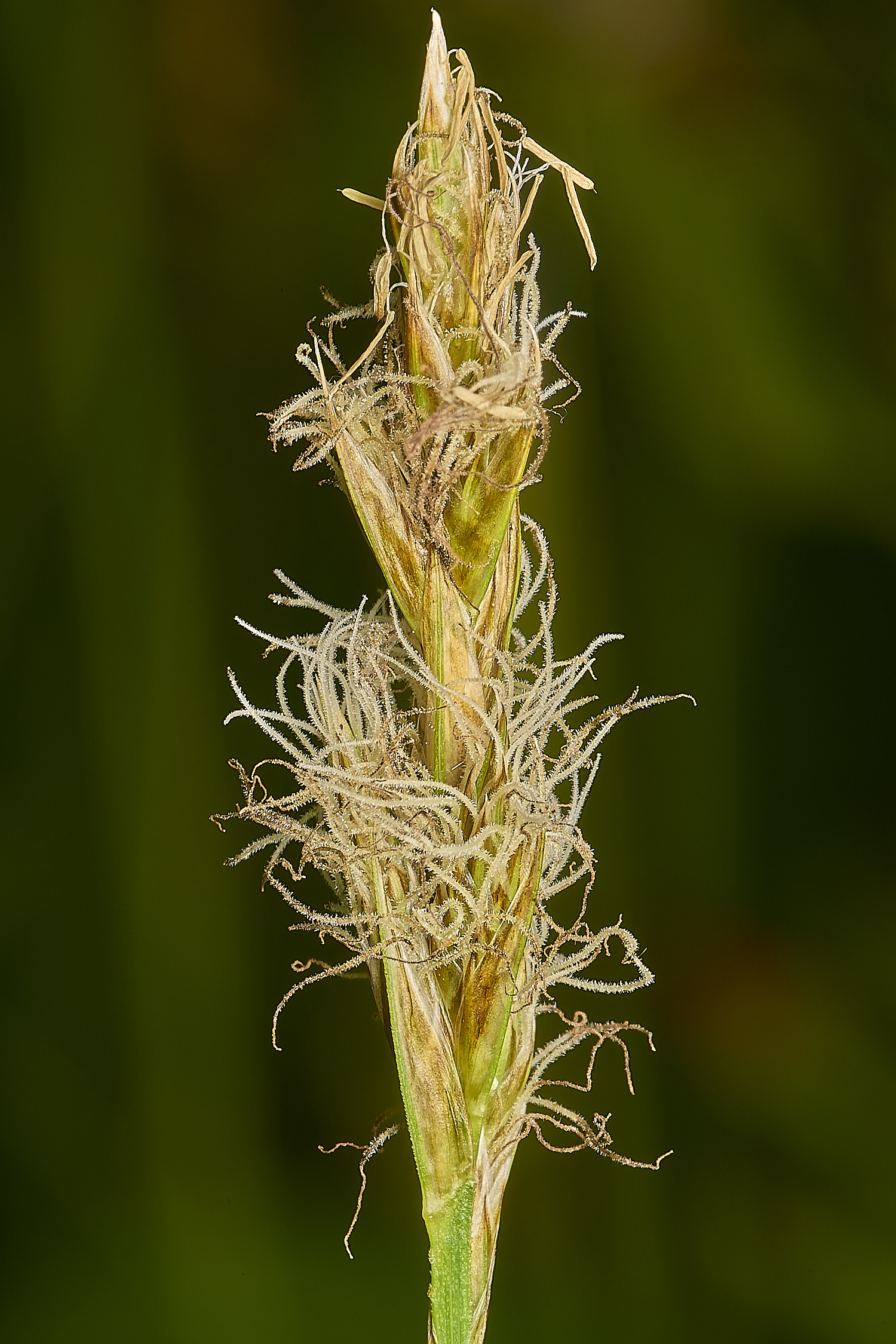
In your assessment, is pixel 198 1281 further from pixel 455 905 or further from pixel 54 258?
pixel 54 258

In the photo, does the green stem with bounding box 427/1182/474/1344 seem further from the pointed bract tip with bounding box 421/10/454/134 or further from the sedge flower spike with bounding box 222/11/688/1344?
the pointed bract tip with bounding box 421/10/454/134

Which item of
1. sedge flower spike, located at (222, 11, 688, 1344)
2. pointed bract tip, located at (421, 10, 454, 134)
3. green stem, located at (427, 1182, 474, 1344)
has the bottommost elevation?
green stem, located at (427, 1182, 474, 1344)

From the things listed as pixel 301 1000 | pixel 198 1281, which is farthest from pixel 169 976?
pixel 198 1281

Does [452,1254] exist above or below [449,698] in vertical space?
below

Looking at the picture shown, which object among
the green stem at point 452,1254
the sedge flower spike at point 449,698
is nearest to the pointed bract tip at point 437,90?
the sedge flower spike at point 449,698

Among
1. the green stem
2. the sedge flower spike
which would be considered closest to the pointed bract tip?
the sedge flower spike

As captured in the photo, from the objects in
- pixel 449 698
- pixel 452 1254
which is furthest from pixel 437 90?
pixel 452 1254

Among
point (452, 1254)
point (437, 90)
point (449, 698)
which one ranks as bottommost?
point (452, 1254)

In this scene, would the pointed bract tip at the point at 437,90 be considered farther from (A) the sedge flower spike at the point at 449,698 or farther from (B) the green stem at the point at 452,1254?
(B) the green stem at the point at 452,1254

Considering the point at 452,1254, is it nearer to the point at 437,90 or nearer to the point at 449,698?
the point at 449,698
